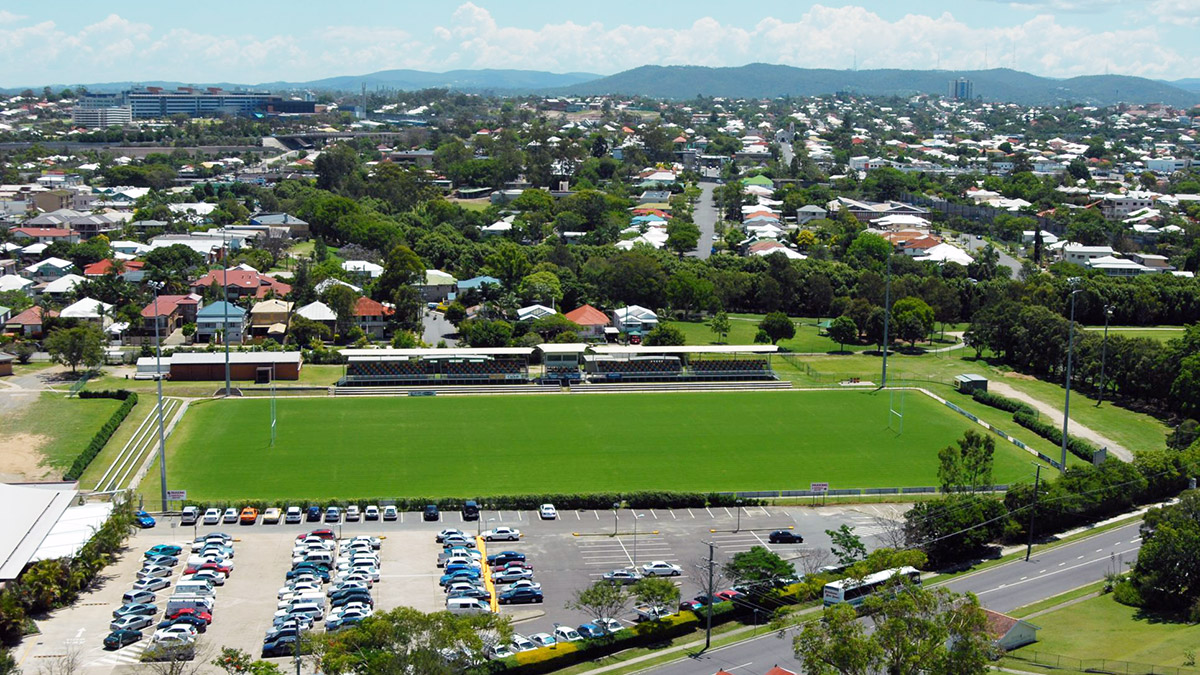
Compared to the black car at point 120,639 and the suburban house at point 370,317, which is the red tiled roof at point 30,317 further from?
the black car at point 120,639

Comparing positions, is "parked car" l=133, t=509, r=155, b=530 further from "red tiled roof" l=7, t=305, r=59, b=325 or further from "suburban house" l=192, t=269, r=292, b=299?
"suburban house" l=192, t=269, r=292, b=299

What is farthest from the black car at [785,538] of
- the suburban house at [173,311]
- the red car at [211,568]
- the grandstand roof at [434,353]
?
the suburban house at [173,311]

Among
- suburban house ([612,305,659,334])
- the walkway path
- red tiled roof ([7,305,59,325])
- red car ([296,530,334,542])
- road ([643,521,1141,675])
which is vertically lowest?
the walkway path

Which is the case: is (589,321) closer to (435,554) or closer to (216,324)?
(216,324)

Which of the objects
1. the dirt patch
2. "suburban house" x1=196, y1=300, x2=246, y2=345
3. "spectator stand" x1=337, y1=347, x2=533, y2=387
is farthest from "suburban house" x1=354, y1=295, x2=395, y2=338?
the dirt patch

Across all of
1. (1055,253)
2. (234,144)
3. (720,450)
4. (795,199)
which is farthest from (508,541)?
(234,144)

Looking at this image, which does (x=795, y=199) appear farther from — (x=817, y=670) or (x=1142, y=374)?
(x=817, y=670)

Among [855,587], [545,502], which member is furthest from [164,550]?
[855,587]
